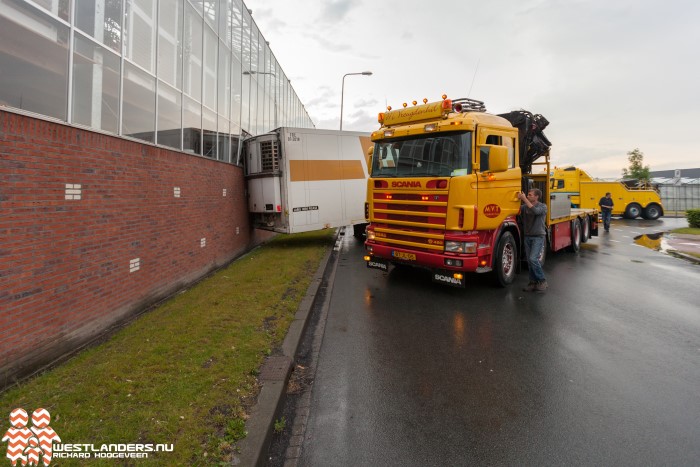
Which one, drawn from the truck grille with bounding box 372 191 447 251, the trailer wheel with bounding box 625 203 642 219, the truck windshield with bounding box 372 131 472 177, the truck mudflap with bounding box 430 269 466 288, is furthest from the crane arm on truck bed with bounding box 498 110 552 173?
the trailer wheel with bounding box 625 203 642 219

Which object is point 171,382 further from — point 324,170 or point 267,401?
point 324,170

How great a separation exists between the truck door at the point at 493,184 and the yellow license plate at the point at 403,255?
129cm

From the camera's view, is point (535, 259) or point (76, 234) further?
point (535, 259)

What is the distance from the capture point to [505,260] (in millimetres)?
7562

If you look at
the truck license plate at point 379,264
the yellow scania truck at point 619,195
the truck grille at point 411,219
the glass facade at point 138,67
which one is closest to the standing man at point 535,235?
the truck grille at point 411,219

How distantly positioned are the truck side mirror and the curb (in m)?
4.12

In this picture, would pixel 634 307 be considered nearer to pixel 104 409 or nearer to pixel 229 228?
pixel 104 409

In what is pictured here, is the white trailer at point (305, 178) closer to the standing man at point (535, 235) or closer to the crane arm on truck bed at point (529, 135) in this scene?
the crane arm on truck bed at point (529, 135)

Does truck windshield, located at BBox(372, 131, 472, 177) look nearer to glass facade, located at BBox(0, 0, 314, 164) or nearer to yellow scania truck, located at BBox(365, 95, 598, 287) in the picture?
yellow scania truck, located at BBox(365, 95, 598, 287)

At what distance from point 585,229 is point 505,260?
768cm

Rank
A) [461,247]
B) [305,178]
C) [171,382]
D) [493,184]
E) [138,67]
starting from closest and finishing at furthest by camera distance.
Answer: [171,382]
[138,67]
[461,247]
[493,184]
[305,178]

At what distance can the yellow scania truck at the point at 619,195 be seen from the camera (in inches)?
957

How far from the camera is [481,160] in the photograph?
261 inches

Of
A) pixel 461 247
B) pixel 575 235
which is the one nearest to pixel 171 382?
pixel 461 247
